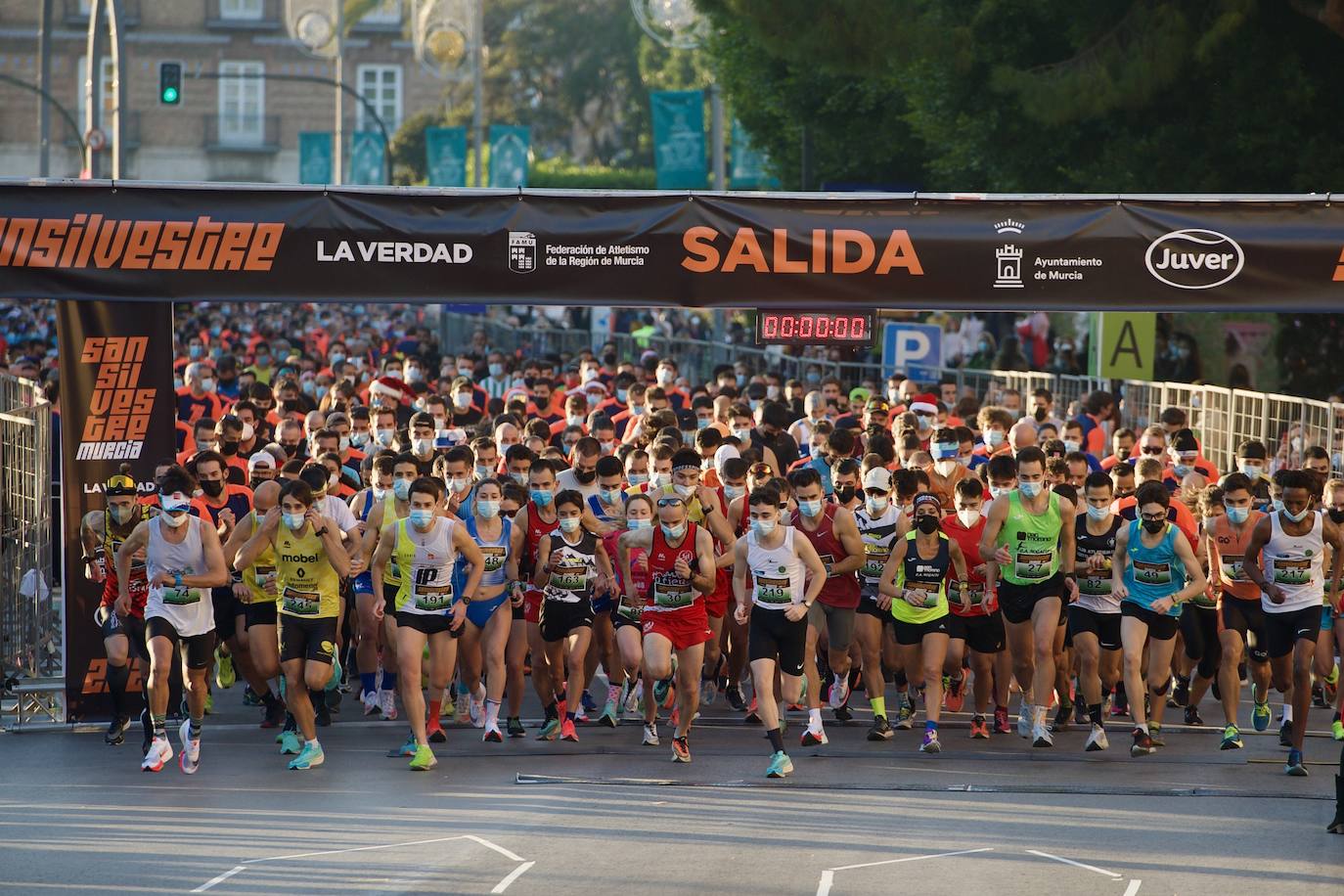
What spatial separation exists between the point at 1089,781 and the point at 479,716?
430 cm

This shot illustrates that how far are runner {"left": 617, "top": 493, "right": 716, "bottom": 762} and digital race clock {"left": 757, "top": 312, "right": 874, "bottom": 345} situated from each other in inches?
74.9

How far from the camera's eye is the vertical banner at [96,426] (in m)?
13.5

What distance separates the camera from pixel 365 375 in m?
27.8

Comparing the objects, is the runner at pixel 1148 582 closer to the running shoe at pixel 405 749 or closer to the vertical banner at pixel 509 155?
the running shoe at pixel 405 749

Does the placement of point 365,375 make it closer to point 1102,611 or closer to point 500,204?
point 500,204

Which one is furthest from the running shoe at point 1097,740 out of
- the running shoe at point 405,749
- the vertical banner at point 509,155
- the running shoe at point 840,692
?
the vertical banner at point 509,155

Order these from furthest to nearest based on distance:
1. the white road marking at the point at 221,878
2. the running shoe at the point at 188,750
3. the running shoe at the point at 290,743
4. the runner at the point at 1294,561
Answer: the running shoe at the point at 290,743 → the runner at the point at 1294,561 → the running shoe at the point at 188,750 → the white road marking at the point at 221,878

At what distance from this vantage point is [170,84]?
34781 millimetres

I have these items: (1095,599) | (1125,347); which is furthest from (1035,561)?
(1125,347)

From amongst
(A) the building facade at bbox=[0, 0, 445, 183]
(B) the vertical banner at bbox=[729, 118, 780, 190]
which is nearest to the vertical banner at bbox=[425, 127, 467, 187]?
(B) the vertical banner at bbox=[729, 118, 780, 190]

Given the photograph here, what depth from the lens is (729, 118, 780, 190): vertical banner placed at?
4150 cm

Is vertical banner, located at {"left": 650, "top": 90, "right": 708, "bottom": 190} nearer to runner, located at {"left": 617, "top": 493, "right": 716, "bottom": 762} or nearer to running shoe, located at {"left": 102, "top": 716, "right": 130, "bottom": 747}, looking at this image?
running shoe, located at {"left": 102, "top": 716, "right": 130, "bottom": 747}

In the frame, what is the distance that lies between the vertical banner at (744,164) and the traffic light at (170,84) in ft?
37.9

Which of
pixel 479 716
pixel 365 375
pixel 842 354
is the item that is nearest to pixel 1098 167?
pixel 842 354
